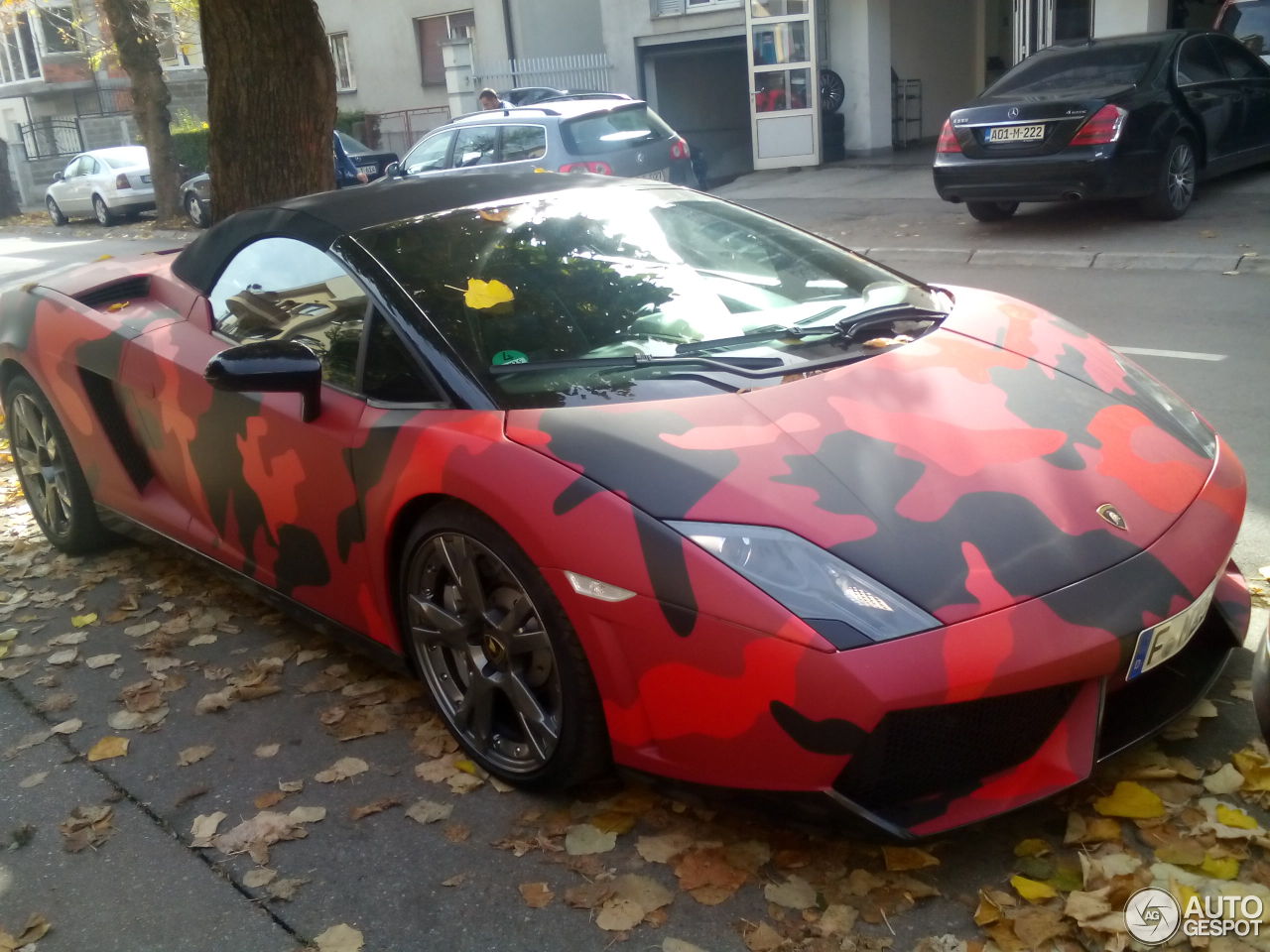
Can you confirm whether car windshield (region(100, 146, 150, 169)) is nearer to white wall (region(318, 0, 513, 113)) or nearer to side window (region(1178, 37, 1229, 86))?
white wall (region(318, 0, 513, 113))

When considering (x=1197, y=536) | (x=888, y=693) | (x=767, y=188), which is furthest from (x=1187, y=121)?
(x=888, y=693)

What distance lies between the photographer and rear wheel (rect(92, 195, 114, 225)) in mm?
25078

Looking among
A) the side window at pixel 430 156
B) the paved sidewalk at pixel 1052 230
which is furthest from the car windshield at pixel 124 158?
the paved sidewalk at pixel 1052 230

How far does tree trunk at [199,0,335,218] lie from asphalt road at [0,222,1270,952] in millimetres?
3494

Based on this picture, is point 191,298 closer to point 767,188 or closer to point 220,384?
point 220,384

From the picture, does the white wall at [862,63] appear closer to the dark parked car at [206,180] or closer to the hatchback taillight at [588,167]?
the hatchback taillight at [588,167]

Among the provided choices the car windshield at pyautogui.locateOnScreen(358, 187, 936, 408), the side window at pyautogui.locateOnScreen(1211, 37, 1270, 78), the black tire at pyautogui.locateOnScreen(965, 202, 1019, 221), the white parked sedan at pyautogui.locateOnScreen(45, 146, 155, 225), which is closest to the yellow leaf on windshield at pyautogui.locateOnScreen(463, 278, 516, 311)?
the car windshield at pyautogui.locateOnScreen(358, 187, 936, 408)

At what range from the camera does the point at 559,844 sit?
2814 mm

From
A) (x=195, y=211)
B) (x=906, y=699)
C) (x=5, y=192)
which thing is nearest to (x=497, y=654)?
(x=906, y=699)

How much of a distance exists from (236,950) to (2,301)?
3.42 metres

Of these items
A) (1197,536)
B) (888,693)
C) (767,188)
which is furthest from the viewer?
(767,188)

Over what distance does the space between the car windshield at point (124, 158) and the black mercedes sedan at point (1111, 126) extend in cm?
1898

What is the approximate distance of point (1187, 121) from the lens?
10.5 meters

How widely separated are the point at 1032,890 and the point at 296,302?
249 cm
